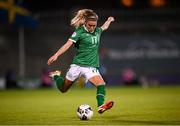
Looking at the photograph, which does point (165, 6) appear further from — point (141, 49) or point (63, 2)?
point (63, 2)

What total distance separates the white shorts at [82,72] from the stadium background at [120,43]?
Result: 79.1 feet

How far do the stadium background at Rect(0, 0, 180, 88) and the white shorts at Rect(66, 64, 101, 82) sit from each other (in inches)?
949

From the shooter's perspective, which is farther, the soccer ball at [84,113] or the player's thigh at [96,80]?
the player's thigh at [96,80]

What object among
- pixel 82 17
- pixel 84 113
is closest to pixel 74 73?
pixel 84 113

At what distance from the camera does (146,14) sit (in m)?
39.2

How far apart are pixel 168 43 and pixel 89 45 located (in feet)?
83.8

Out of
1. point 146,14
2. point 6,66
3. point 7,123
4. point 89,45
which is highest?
point 146,14

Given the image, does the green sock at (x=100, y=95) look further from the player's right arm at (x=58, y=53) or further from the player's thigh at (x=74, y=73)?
the player's right arm at (x=58, y=53)

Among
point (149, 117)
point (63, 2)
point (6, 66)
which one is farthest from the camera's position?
point (63, 2)

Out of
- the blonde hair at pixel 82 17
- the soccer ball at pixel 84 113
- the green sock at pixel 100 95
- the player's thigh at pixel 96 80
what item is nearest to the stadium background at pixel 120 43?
the blonde hair at pixel 82 17

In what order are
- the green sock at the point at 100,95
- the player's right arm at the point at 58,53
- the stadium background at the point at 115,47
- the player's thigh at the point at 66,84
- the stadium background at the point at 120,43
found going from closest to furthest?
1. the player's right arm at the point at 58,53
2. the green sock at the point at 100,95
3. the player's thigh at the point at 66,84
4. the stadium background at the point at 115,47
5. the stadium background at the point at 120,43

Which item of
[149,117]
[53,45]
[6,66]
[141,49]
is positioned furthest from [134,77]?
[149,117]

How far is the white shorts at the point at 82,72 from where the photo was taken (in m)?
14.4

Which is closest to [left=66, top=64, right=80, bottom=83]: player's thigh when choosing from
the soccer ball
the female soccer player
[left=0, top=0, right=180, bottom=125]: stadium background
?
the female soccer player
